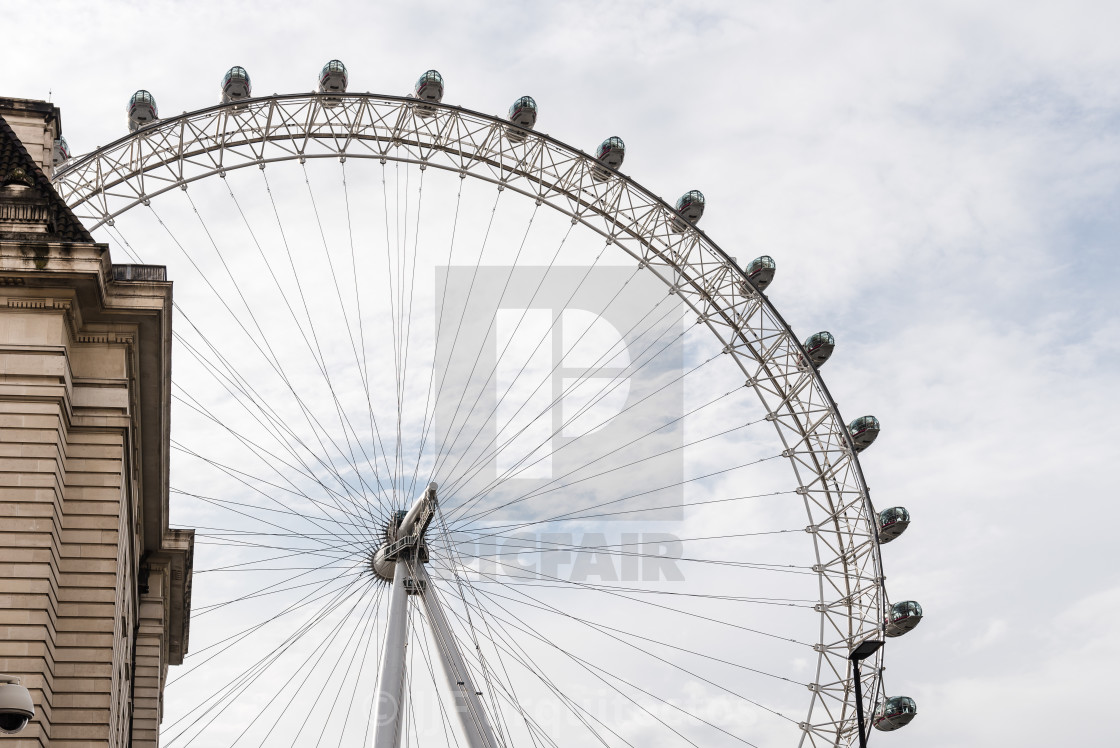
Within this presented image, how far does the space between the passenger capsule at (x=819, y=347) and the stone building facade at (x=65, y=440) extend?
28.2 metres

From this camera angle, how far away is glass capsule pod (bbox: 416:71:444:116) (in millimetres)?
49688

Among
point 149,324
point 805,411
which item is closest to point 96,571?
point 149,324

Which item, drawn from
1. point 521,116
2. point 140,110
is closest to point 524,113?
point 521,116

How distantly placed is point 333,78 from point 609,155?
9494 millimetres

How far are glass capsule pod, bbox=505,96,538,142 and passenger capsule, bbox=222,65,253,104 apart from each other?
8.69m

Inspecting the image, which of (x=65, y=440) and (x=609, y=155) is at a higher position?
(x=609, y=155)

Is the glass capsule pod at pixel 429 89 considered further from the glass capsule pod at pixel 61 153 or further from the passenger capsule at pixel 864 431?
the passenger capsule at pixel 864 431

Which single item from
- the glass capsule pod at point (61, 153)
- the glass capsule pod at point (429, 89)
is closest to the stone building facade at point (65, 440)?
the glass capsule pod at point (61, 153)

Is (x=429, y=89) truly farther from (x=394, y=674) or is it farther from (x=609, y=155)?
(x=394, y=674)

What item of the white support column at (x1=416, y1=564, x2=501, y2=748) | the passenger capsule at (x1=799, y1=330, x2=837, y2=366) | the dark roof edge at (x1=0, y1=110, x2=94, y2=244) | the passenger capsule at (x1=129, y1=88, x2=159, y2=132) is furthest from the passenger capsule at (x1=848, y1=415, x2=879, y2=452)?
the dark roof edge at (x1=0, y1=110, x2=94, y2=244)

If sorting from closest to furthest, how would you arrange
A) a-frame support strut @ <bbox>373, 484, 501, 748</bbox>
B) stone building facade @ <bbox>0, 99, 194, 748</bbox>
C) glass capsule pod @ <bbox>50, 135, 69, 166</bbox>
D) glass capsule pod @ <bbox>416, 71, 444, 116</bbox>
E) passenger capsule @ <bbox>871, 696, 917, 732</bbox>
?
stone building facade @ <bbox>0, 99, 194, 748</bbox>, a-frame support strut @ <bbox>373, 484, 501, 748</bbox>, glass capsule pod @ <bbox>50, 135, 69, 166</bbox>, glass capsule pod @ <bbox>416, 71, 444, 116</bbox>, passenger capsule @ <bbox>871, 696, 917, 732</bbox>

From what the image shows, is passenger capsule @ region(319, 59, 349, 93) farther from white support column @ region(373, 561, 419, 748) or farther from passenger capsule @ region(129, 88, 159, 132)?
white support column @ region(373, 561, 419, 748)

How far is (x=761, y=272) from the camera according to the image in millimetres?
54000

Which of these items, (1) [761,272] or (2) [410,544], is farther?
(1) [761,272]
